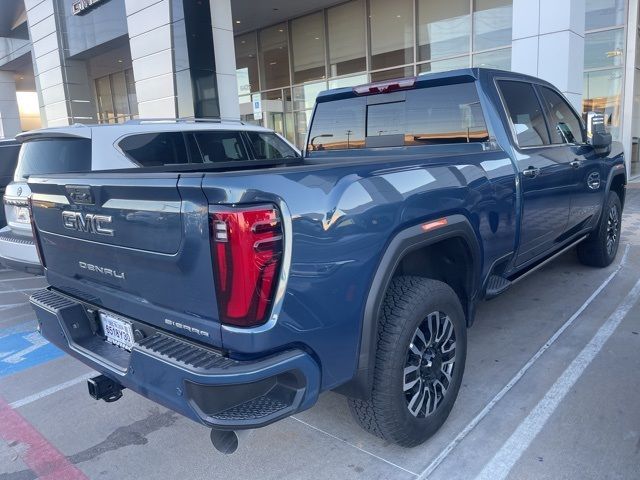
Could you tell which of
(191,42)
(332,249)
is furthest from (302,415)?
(191,42)

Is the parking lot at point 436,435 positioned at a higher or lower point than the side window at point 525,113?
lower

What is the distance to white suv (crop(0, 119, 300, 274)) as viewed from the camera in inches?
180

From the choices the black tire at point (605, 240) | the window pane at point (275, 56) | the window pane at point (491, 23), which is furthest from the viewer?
the window pane at point (275, 56)

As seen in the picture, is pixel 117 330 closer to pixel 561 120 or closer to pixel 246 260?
pixel 246 260

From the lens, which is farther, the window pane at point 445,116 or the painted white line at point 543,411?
the window pane at point 445,116

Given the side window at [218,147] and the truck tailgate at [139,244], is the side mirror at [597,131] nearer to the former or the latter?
the side window at [218,147]

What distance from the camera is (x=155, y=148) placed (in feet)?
16.8

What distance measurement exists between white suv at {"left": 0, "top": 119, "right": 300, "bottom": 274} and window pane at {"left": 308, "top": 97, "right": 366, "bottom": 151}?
0.54 m

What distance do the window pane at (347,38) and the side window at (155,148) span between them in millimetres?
12103

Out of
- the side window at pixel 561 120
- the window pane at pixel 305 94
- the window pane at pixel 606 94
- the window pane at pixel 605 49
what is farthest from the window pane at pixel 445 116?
the window pane at pixel 305 94

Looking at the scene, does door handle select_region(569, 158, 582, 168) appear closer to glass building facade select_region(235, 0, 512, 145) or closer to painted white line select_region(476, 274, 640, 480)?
painted white line select_region(476, 274, 640, 480)

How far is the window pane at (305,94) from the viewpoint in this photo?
58.2ft

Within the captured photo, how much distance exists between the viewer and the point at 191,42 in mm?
11336

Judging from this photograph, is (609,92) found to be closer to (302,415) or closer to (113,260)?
(302,415)
